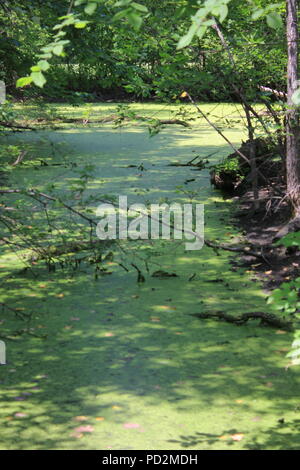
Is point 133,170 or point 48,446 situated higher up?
point 133,170

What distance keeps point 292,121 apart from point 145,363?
243cm

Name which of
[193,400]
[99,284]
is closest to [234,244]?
[99,284]

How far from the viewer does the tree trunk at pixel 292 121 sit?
4969 millimetres

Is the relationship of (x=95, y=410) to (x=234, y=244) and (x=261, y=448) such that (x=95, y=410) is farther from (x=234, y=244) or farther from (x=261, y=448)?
(x=234, y=244)

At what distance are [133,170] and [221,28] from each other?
3558 mm

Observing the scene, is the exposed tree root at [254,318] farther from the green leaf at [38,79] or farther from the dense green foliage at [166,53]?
the green leaf at [38,79]

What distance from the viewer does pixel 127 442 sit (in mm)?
2842

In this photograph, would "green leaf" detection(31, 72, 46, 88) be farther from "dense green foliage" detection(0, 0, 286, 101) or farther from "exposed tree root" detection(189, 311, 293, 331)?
"dense green foliage" detection(0, 0, 286, 101)

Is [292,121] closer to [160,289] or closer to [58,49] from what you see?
[160,289]

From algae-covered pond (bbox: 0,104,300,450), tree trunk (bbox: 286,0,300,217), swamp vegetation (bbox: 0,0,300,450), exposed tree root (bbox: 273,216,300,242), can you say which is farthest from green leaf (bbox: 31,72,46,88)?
exposed tree root (bbox: 273,216,300,242)

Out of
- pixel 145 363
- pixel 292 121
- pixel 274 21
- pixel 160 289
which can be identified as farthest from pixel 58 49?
pixel 292 121

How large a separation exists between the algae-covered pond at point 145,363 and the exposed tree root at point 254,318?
5 centimetres

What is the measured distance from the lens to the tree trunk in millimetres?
4969

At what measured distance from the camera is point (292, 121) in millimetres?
5254
